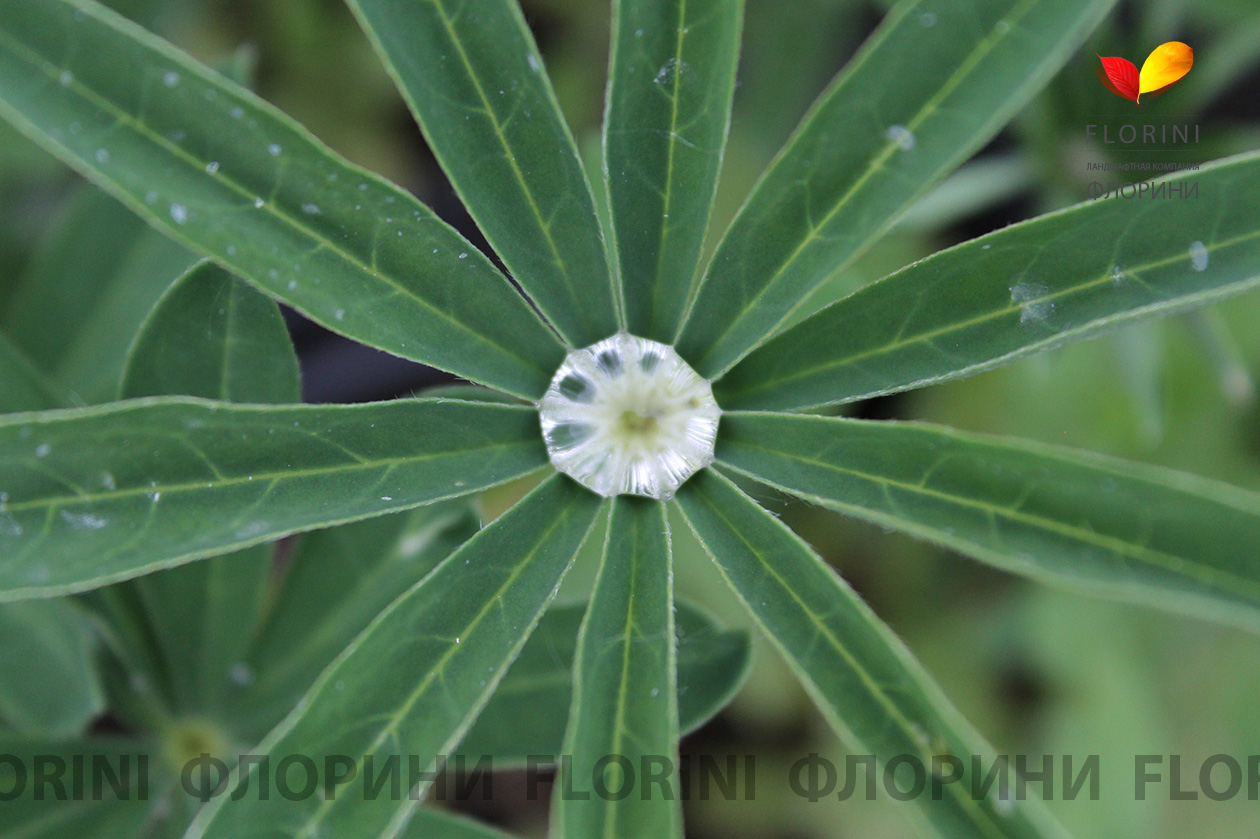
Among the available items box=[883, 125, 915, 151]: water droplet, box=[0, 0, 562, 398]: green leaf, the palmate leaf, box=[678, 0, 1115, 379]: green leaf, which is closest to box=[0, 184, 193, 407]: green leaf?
the palmate leaf

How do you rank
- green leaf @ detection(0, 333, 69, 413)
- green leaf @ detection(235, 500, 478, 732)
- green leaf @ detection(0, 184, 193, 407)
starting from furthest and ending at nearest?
1. green leaf @ detection(0, 184, 193, 407)
2. green leaf @ detection(235, 500, 478, 732)
3. green leaf @ detection(0, 333, 69, 413)

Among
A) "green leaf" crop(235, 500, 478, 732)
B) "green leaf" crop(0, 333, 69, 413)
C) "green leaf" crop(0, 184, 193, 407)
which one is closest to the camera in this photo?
"green leaf" crop(0, 333, 69, 413)

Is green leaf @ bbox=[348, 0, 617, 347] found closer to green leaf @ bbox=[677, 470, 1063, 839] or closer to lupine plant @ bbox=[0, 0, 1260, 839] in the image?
lupine plant @ bbox=[0, 0, 1260, 839]

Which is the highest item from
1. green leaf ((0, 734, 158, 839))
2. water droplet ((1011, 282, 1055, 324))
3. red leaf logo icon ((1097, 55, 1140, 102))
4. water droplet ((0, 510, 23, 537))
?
red leaf logo icon ((1097, 55, 1140, 102))

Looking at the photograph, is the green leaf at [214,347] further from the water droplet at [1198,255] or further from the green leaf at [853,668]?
the water droplet at [1198,255]

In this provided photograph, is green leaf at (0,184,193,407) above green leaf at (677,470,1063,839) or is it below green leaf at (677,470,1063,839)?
above

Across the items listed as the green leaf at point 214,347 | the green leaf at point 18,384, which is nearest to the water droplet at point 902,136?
the green leaf at point 214,347

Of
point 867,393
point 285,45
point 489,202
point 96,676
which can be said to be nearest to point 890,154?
point 867,393

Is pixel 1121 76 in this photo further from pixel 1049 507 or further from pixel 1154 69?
pixel 1049 507

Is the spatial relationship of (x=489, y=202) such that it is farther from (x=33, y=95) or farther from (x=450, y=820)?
(x=450, y=820)
